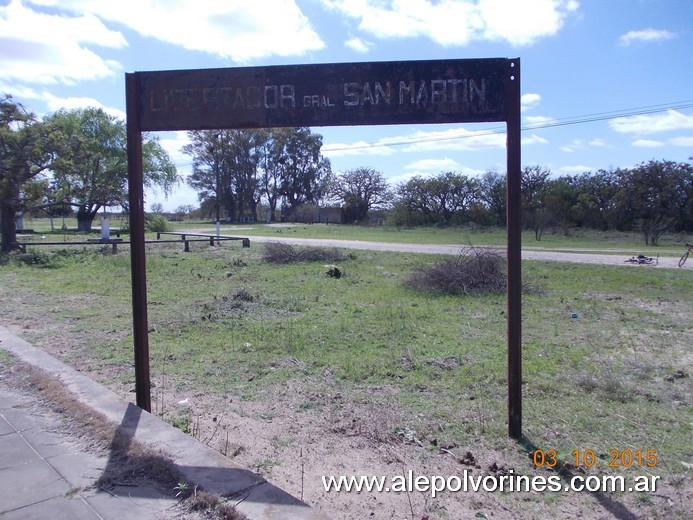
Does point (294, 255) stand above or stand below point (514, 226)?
below

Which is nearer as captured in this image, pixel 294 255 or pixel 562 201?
pixel 294 255

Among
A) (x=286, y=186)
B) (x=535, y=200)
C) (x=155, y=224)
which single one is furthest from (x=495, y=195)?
(x=286, y=186)

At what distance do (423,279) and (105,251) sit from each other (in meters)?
14.3

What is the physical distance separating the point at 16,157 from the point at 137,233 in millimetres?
17439

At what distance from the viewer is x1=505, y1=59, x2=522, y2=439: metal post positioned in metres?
3.99

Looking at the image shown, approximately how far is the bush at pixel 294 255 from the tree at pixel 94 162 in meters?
7.04

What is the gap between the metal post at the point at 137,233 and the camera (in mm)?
4508

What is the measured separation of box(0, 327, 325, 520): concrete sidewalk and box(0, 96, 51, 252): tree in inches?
667

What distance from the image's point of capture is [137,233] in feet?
14.9
